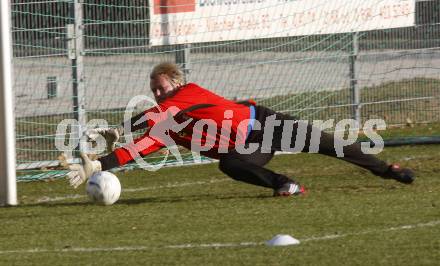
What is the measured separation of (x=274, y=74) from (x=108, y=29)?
305 centimetres

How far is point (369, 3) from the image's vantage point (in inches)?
646

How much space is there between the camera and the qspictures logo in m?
14.7

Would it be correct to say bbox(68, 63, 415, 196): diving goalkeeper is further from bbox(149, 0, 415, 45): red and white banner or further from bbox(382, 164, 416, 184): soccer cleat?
bbox(149, 0, 415, 45): red and white banner

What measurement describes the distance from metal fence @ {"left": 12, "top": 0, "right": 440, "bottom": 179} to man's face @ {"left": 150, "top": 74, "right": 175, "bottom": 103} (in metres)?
3.77

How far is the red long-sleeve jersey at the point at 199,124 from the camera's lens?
33.0 feet

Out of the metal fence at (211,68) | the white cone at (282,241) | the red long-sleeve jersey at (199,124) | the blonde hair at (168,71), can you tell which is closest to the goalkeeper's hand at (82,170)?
the red long-sleeve jersey at (199,124)

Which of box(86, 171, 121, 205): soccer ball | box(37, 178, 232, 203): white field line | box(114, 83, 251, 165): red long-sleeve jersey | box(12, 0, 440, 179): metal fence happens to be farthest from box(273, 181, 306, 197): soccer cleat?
box(12, 0, 440, 179): metal fence

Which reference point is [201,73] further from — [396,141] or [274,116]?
[274,116]

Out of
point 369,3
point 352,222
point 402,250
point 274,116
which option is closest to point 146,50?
point 369,3

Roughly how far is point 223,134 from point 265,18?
5470 mm

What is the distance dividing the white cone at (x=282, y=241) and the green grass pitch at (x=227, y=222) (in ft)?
0.21

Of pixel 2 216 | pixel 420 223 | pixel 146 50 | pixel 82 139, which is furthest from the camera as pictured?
pixel 146 50

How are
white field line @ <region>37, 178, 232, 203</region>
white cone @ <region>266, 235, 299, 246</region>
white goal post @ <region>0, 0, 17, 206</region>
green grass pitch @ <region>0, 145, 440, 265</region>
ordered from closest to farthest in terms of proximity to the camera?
green grass pitch @ <region>0, 145, 440, 265</region>
white cone @ <region>266, 235, 299, 246</region>
white goal post @ <region>0, 0, 17, 206</region>
white field line @ <region>37, 178, 232, 203</region>

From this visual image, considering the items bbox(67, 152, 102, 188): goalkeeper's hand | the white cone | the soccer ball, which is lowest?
the white cone
